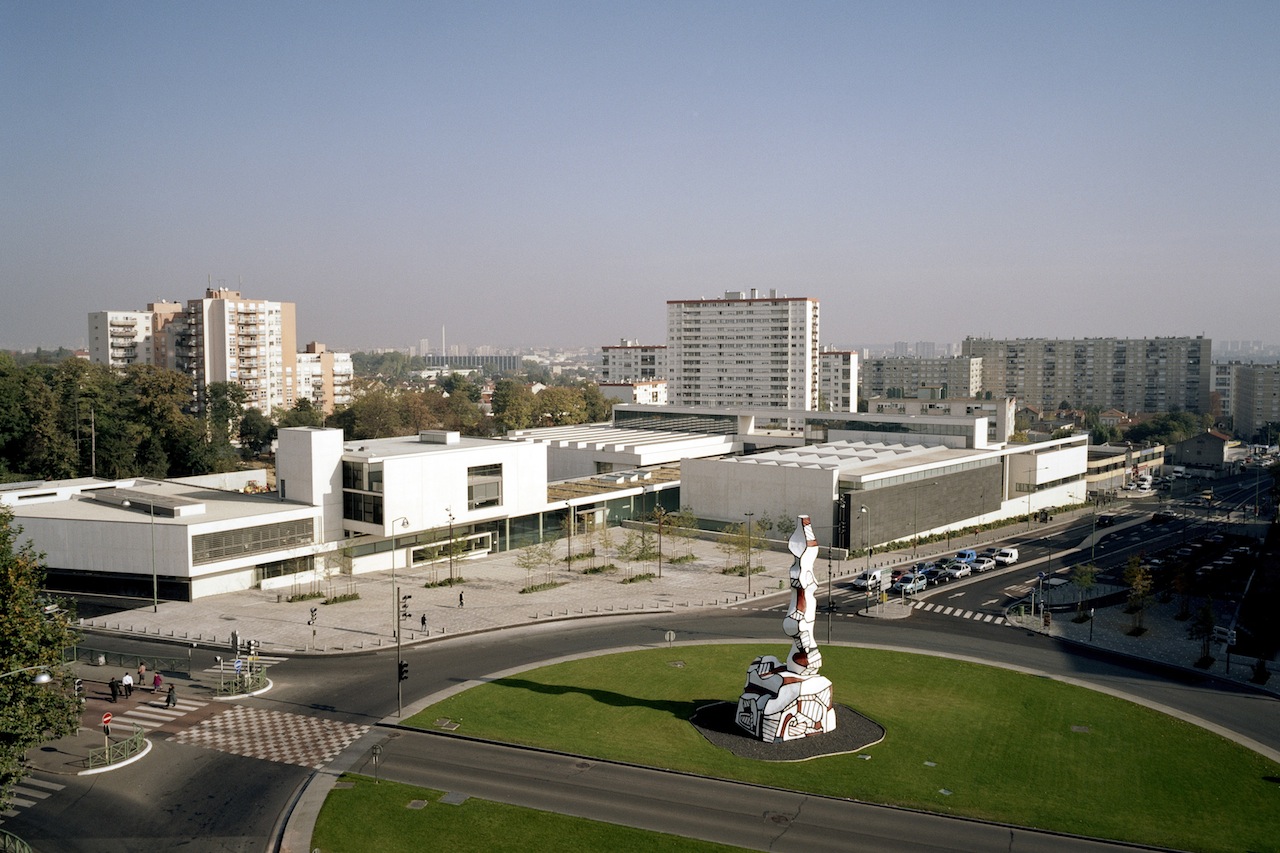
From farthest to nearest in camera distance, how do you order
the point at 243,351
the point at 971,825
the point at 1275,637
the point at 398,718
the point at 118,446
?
the point at 243,351, the point at 118,446, the point at 1275,637, the point at 398,718, the point at 971,825

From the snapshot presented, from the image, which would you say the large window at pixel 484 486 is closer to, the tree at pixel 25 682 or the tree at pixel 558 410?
the tree at pixel 25 682

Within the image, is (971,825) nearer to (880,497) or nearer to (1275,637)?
(1275,637)

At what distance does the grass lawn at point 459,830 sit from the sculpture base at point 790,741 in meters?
6.82

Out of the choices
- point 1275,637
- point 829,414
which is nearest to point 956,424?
point 829,414

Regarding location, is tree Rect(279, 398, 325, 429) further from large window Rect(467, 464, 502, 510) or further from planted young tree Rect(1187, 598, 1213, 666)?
planted young tree Rect(1187, 598, 1213, 666)

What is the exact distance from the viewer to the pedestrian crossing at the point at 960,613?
4972cm

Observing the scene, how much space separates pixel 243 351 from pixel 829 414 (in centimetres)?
9314

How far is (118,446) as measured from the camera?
280 feet

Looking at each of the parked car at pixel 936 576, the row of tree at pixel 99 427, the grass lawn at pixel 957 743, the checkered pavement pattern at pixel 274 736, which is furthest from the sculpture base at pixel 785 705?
the row of tree at pixel 99 427

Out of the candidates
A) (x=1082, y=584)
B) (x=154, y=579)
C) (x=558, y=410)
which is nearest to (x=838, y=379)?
(x=558, y=410)

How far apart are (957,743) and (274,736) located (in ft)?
79.2

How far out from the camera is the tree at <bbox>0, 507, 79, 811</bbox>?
24.4m

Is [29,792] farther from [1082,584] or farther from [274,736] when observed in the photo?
[1082,584]

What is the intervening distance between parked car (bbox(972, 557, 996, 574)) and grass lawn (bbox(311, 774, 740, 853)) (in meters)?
43.4
